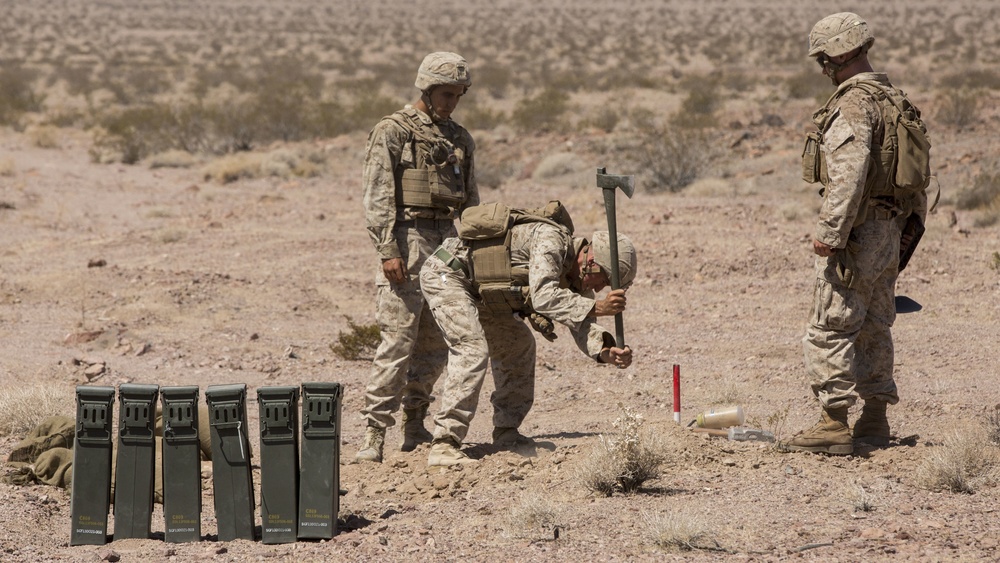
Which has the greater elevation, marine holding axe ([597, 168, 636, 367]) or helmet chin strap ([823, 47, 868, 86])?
helmet chin strap ([823, 47, 868, 86])

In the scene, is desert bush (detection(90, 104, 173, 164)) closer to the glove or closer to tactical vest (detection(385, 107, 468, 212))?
tactical vest (detection(385, 107, 468, 212))

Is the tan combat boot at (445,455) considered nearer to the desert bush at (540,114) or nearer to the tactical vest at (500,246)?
the tactical vest at (500,246)

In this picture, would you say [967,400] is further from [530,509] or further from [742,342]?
[530,509]

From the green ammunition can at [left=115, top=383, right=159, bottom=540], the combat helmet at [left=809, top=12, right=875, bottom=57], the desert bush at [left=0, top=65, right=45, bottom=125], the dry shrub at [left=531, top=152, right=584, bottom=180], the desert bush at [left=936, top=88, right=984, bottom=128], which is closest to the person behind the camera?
the green ammunition can at [left=115, top=383, right=159, bottom=540]

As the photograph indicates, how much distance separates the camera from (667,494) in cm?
548

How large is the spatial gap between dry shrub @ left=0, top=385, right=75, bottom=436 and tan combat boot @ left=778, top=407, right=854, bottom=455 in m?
4.60

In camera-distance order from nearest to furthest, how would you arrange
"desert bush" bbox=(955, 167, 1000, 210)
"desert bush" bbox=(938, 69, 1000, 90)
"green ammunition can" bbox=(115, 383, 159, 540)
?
"green ammunition can" bbox=(115, 383, 159, 540) < "desert bush" bbox=(955, 167, 1000, 210) < "desert bush" bbox=(938, 69, 1000, 90)

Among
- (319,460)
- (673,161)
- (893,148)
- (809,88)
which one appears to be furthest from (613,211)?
(809,88)

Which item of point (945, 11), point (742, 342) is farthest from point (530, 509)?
point (945, 11)

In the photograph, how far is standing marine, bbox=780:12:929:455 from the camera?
18.3ft

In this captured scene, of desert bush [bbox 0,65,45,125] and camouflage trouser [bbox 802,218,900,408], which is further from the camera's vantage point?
desert bush [bbox 0,65,45,125]

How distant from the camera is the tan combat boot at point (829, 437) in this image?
5902mm

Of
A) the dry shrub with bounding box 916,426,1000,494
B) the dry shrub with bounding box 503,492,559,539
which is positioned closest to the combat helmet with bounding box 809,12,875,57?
the dry shrub with bounding box 916,426,1000,494

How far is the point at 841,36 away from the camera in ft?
18.6
